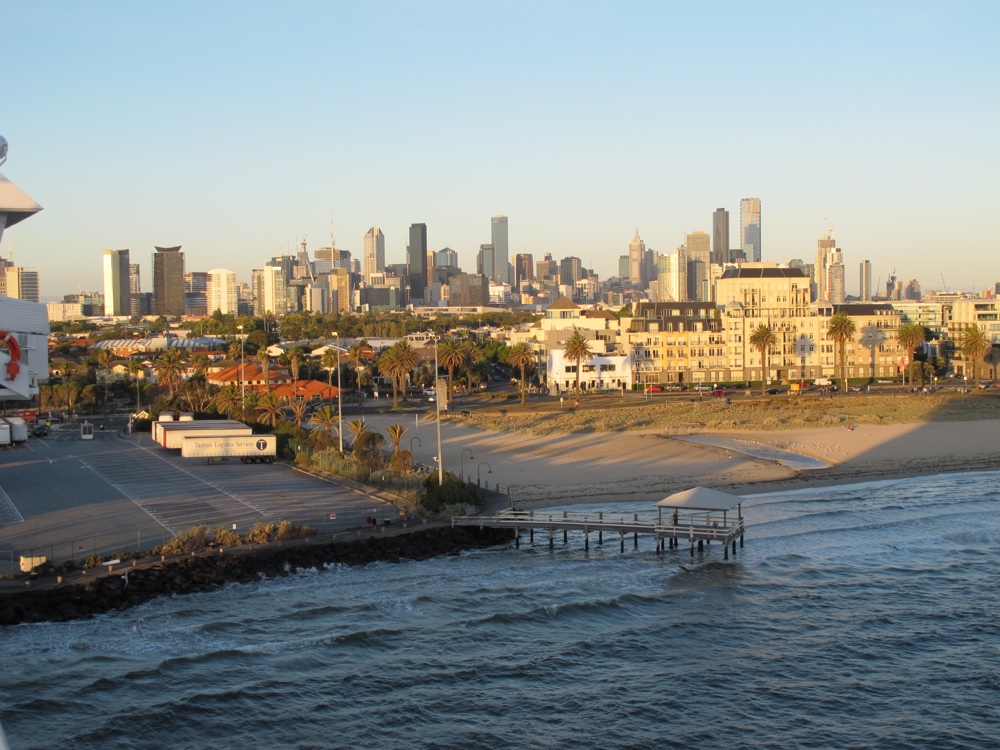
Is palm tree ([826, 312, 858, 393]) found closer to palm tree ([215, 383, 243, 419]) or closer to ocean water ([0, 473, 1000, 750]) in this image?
palm tree ([215, 383, 243, 419])

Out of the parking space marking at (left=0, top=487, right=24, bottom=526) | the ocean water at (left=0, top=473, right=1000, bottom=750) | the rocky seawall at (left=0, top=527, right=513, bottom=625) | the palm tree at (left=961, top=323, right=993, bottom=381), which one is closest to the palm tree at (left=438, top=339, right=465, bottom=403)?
the palm tree at (left=961, top=323, right=993, bottom=381)

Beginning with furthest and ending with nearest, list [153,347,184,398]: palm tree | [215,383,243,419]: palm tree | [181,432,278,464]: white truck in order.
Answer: [153,347,184,398]: palm tree → [215,383,243,419]: palm tree → [181,432,278,464]: white truck

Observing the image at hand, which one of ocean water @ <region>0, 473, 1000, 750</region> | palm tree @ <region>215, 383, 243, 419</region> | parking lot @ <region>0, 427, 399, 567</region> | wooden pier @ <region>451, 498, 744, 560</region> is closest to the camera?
ocean water @ <region>0, 473, 1000, 750</region>

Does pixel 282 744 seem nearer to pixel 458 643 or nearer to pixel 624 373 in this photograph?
pixel 458 643

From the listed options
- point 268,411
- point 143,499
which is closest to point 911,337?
point 268,411

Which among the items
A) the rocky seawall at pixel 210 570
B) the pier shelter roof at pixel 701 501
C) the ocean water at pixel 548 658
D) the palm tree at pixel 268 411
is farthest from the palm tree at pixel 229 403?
the pier shelter roof at pixel 701 501

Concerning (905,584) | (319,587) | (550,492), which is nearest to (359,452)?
(550,492)

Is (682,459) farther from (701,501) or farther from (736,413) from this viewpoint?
(736,413)
